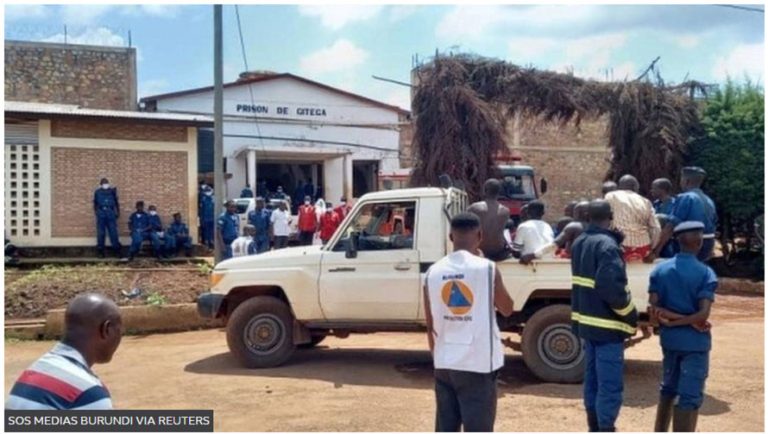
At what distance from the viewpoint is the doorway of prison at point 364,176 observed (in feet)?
98.2

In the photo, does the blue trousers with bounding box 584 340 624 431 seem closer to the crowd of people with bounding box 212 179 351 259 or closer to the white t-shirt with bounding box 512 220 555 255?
the white t-shirt with bounding box 512 220 555 255

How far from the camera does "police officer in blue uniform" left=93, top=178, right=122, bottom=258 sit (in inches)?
634

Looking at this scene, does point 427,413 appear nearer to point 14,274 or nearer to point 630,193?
point 630,193

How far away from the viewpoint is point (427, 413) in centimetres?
623

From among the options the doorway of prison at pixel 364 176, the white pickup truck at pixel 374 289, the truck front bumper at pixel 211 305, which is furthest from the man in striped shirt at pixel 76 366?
the doorway of prison at pixel 364 176

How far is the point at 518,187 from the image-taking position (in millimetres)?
17891

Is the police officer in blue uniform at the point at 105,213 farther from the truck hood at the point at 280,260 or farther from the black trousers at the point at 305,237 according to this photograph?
the truck hood at the point at 280,260

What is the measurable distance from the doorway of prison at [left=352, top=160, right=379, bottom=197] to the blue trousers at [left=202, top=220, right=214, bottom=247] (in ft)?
40.3

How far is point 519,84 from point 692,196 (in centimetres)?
991

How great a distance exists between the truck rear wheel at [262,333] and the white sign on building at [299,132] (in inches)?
704

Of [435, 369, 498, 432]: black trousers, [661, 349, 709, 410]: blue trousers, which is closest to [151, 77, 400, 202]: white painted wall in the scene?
[661, 349, 709, 410]: blue trousers

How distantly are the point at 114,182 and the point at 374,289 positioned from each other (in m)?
11.0

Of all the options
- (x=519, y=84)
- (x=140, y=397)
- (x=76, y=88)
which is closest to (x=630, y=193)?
(x=140, y=397)

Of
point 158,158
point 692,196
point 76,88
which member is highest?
point 76,88
